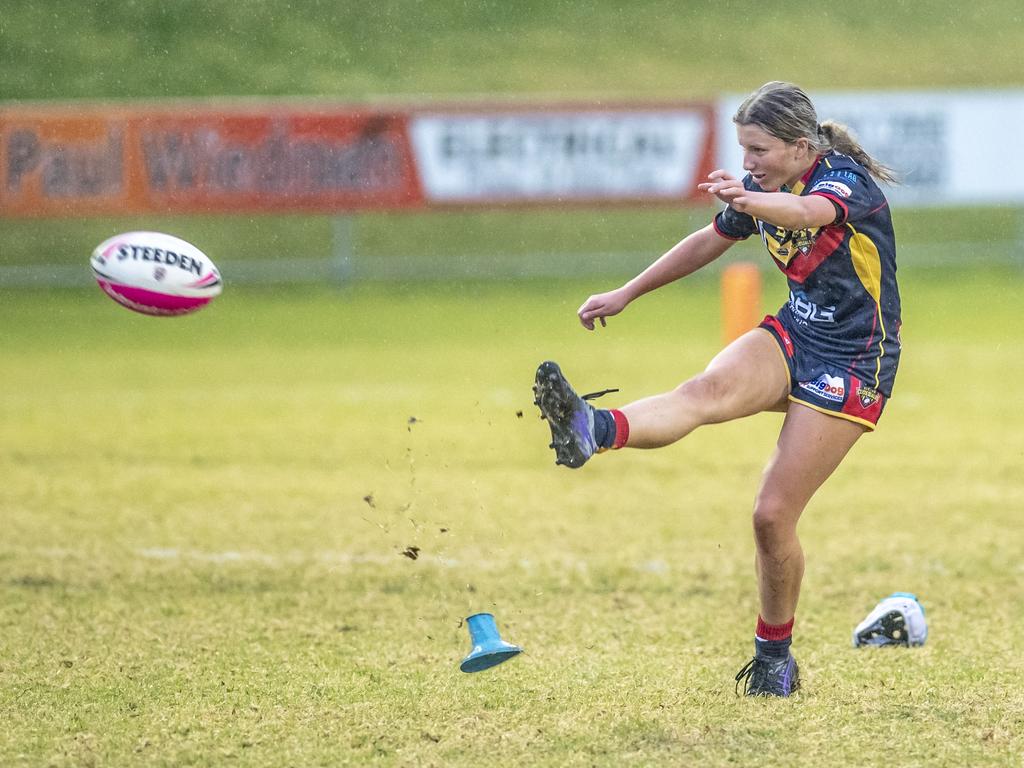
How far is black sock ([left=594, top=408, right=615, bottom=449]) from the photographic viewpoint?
13.6ft

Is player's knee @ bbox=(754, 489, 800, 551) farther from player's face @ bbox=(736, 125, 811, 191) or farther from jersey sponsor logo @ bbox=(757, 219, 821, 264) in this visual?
player's face @ bbox=(736, 125, 811, 191)

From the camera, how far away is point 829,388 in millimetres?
4289

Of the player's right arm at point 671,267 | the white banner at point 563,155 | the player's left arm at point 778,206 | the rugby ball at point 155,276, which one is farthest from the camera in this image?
the white banner at point 563,155

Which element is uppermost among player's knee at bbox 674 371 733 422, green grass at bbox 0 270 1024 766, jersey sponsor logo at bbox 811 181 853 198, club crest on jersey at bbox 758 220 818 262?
jersey sponsor logo at bbox 811 181 853 198

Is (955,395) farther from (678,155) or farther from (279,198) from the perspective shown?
(279,198)

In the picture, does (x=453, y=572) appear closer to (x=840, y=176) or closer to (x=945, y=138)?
(x=840, y=176)

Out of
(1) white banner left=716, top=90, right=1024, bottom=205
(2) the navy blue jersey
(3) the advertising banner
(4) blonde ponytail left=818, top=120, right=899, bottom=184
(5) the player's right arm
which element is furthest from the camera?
(1) white banner left=716, top=90, right=1024, bottom=205

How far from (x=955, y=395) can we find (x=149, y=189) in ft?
31.9

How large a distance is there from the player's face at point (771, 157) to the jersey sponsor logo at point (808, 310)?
346 millimetres

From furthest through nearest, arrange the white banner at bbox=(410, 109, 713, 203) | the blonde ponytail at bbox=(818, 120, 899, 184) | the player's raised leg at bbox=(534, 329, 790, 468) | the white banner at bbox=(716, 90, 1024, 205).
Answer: the white banner at bbox=(716, 90, 1024, 205) < the white banner at bbox=(410, 109, 713, 203) < the blonde ponytail at bbox=(818, 120, 899, 184) < the player's raised leg at bbox=(534, 329, 790, 468)

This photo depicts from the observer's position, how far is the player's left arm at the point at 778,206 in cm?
394

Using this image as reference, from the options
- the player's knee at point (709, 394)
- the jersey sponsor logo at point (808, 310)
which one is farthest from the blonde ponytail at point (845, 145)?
the player's knee at point (709, 394)

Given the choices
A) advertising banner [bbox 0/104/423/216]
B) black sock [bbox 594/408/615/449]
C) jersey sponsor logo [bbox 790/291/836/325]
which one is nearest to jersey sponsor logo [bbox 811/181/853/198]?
jersey sponsor logo [bbox 790/291/836/325]

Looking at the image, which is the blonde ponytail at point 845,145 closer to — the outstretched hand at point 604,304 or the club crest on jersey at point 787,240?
the club crest on jersey at point 787,240
